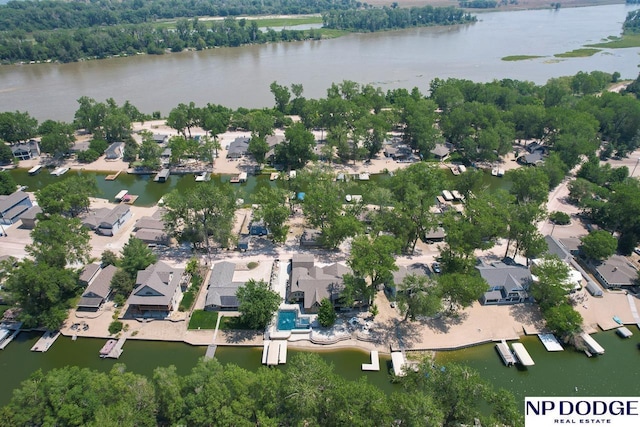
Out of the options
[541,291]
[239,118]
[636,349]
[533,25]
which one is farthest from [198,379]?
[533,25]

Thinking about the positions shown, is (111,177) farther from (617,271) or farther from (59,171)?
(617,271)

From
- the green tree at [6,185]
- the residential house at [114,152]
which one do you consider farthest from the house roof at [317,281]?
the residential house at [114,152]

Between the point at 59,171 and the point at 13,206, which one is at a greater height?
the point at 13,206

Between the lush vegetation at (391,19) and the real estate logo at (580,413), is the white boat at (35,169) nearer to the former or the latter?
the real estate logo at (580,413)

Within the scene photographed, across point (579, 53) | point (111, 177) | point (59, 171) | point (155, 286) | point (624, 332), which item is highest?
point (579, 53)

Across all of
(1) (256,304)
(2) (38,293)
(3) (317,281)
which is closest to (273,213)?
(3) (317,281)

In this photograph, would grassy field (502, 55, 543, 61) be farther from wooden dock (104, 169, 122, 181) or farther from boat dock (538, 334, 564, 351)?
wooden dock (104, 169, 122, 181)
